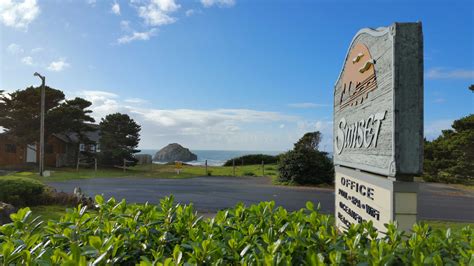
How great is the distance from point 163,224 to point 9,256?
43.8 inches

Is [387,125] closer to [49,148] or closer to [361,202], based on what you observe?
[361,202]

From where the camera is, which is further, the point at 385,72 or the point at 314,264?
the point at 385,72

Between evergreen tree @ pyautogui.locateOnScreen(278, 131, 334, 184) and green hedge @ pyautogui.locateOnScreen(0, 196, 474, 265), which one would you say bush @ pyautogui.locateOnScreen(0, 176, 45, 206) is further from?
evergreen tree @ pyautogui.locateOnScreen(278, 131, 334, 184)

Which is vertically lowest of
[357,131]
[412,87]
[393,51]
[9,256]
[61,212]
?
[61,212]

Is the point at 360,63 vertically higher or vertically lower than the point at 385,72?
higher

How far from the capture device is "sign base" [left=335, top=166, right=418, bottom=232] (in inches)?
119

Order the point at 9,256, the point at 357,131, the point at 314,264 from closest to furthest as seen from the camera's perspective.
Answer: the point at 314,264, the point at 9,256, the point at 357,131

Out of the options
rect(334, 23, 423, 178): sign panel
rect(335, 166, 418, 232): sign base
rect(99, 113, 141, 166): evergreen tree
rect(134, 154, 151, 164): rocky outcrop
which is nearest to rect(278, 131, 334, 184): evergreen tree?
rect(335, 166, 418, 232): sign base

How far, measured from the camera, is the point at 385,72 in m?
3.27

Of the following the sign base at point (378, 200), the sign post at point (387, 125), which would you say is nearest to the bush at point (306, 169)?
the sign base at point (378, 200)

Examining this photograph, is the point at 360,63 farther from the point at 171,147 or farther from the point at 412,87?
the point at 171,147

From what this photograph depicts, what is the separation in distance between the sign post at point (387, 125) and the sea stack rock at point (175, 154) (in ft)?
254

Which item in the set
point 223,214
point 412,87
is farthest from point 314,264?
point 412,87

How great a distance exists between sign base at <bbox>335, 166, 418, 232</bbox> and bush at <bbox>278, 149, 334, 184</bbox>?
15883mm
